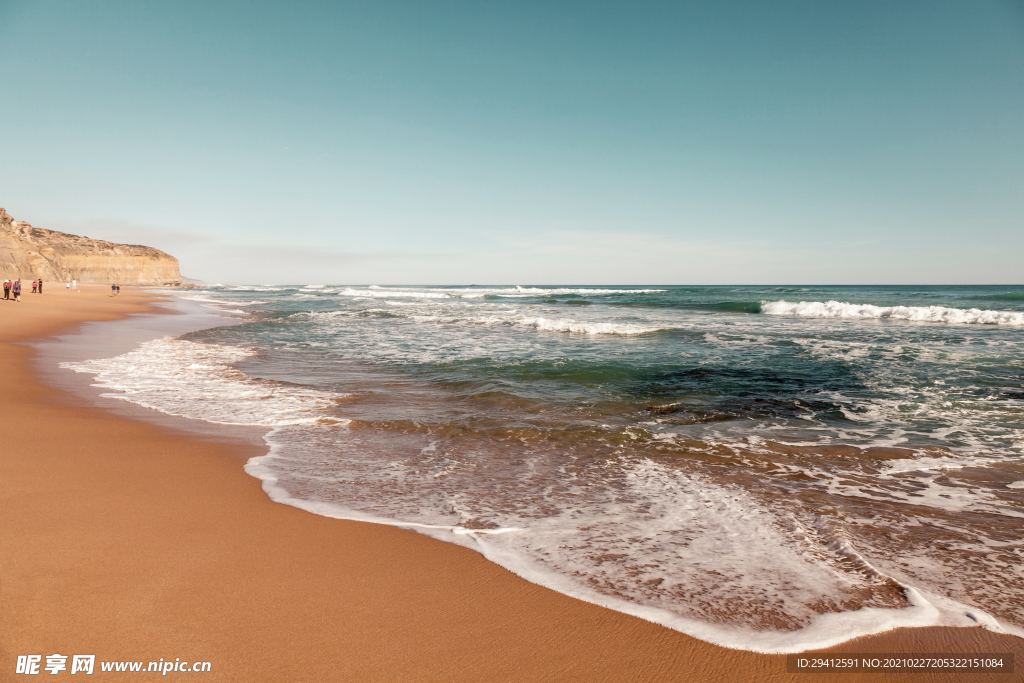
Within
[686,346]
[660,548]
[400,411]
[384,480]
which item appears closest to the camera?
[660,548]

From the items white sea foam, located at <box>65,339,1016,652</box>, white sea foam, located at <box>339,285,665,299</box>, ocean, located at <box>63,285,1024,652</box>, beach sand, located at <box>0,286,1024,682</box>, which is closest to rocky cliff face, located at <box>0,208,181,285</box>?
white sea foam, located at <box>339,285,665,299</box>

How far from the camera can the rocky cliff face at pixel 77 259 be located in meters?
40.2

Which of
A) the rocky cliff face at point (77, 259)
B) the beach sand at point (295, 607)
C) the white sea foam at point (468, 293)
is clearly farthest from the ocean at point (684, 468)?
the rocky cliff face at point (77, 259)

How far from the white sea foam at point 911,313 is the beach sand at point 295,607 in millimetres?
25949

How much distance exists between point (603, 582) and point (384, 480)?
2274 mm

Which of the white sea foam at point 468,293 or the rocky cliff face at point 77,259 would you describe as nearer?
the rocky cliff face at point 77,259

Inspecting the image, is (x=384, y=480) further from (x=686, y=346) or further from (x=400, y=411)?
(x=686, y=346)

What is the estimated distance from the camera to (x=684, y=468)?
4688 mm

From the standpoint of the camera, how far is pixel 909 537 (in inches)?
129

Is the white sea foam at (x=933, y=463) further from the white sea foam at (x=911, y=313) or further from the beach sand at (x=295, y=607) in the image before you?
the white sea foam at (x=911, y=313)

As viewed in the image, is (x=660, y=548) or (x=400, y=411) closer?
(x=660, y=548)

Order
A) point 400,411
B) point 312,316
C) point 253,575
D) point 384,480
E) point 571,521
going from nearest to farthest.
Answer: point 253,575 → point 571,521 → point 384,480 → point 400,411 → point 312,316

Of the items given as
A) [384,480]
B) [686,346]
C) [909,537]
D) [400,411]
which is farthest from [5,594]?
[686,346]

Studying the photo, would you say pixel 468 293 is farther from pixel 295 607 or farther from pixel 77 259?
pixel 295 607
